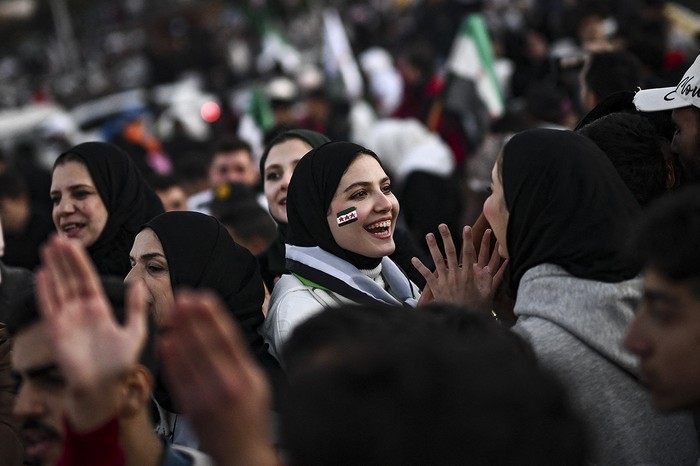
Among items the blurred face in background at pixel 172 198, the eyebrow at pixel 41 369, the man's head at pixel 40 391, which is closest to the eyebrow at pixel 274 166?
the blurred face in background at pixel 172 198

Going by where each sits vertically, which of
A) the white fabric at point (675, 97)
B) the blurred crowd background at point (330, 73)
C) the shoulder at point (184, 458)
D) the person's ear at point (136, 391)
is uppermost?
the white fabric at point (675, 97)

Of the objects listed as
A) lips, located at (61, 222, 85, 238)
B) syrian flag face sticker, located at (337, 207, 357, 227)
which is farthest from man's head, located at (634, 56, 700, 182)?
lips, located at (61, 222, 85, 238)

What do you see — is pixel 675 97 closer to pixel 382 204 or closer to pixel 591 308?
pixel 382 204

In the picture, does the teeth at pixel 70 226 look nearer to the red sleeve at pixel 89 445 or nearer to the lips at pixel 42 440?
the lips at pixel 42 440

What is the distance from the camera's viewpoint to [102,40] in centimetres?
3272

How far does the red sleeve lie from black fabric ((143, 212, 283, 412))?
1.47 m

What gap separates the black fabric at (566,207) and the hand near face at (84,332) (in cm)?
132

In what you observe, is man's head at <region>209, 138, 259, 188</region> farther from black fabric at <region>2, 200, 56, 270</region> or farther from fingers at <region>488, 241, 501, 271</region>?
fingers at <region>488, 241, 501, 271</region>

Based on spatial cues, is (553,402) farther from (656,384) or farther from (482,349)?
(656,384)

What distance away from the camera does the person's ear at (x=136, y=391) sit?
232cm

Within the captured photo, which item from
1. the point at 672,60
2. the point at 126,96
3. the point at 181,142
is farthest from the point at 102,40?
the point at 672,60

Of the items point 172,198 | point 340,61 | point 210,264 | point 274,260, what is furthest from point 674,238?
point 340,61

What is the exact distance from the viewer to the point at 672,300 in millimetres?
2088

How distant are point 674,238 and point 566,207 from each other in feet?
2.32
